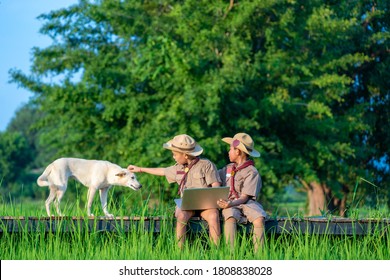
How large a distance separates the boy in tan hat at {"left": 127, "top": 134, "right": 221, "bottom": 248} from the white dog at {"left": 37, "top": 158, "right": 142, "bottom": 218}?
155 millimetres

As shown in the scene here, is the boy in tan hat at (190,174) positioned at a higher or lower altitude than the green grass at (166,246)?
higher

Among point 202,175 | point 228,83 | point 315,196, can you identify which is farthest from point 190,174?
point 315,196

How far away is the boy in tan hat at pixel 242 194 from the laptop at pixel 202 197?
0.22 ft

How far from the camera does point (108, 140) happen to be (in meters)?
25.6

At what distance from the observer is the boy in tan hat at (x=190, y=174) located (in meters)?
7.92

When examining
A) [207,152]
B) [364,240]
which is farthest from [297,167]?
[364,240]

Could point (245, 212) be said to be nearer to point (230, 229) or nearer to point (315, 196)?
point (230, 229)

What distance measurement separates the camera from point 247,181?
8.21 meters

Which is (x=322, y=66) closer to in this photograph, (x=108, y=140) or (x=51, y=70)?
(x=108, y=140)

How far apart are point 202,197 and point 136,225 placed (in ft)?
2.44

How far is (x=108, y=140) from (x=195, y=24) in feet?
14.8

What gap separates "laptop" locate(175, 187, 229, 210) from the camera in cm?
775

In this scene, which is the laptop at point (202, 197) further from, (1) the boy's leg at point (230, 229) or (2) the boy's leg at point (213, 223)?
(1) the boy's leg at point (230, 229)

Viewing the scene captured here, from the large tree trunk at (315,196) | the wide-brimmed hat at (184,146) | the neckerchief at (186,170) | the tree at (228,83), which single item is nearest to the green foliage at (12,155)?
the tree at (228,83)
